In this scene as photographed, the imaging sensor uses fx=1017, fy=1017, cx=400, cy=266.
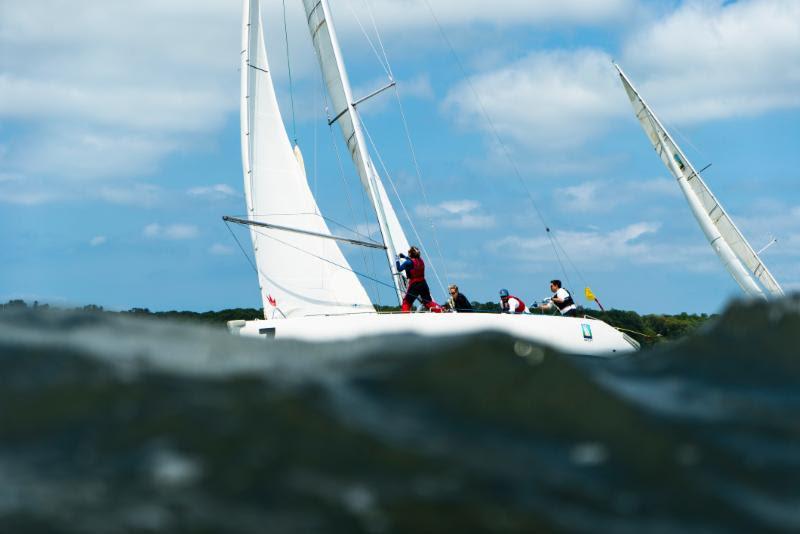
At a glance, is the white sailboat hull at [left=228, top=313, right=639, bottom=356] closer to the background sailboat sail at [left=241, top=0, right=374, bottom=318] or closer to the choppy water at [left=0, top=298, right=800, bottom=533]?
the background sailboat sail at [left=241, top=0, right=374, bottom=318]

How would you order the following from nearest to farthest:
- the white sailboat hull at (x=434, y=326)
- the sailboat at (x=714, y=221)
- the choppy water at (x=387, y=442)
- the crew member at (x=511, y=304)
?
the choppy water at (x=387, y=442) < the white sailboat hull at (x=434, y=326) < the crew member at (x=511, y=304) < the sailboat at (x=714, y=221)

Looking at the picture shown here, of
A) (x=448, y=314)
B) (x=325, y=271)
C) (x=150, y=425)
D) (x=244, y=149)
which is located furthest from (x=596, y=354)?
(x=150, y=425)

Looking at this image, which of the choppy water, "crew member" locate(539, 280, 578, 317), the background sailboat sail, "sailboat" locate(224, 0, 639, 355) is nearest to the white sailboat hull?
"crew member" locate(539, 280, 578, 317)

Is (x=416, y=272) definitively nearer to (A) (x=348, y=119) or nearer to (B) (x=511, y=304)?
(B) (x=511, y=304)

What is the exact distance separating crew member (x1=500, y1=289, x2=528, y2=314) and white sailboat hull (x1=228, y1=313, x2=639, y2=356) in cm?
95

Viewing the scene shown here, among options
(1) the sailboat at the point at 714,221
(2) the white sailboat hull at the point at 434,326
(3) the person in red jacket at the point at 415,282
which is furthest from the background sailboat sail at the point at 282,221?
(1) the sailboat at the point at 714,221

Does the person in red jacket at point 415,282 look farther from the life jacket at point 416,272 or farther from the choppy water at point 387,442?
the choppy water at point 387,442

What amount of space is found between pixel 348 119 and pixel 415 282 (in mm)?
5012

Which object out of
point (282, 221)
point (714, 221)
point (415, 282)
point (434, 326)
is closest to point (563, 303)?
point (415, 282)

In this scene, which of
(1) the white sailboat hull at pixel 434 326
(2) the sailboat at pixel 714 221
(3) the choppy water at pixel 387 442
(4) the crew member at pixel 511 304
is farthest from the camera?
(2) the sailboat at pixel 714 221

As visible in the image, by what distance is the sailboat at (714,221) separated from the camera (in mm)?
29594

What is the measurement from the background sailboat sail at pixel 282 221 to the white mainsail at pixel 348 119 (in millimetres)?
1288

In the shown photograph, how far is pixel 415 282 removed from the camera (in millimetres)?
19500

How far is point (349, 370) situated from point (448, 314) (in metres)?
12.3
